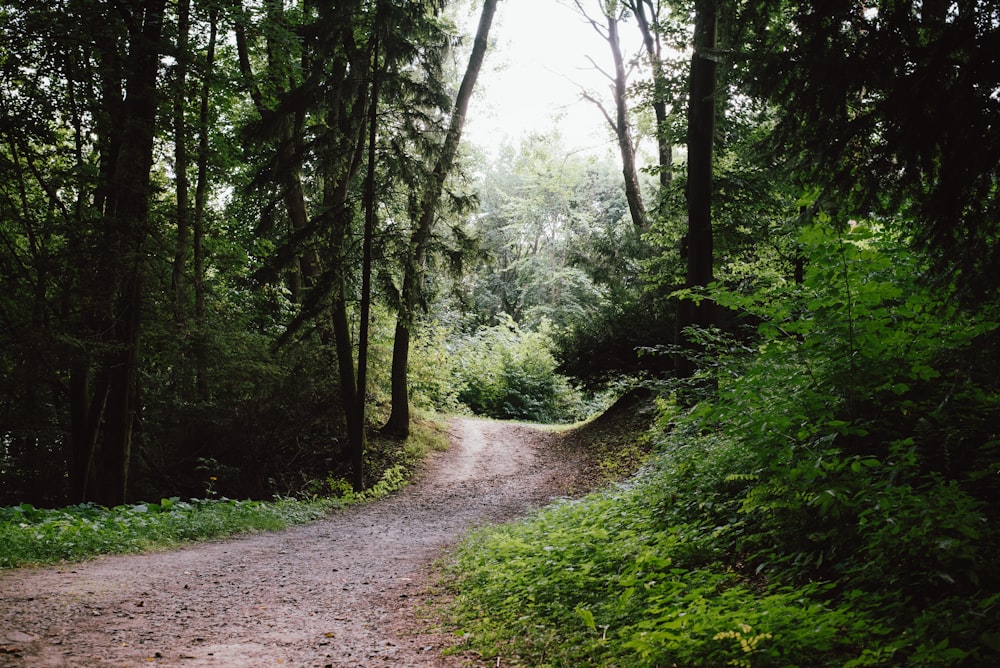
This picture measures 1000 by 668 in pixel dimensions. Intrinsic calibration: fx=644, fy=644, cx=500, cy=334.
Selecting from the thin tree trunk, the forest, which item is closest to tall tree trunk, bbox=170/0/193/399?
the forest

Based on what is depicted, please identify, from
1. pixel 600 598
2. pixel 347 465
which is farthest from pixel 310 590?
pixel 347 465

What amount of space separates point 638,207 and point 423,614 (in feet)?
49.2

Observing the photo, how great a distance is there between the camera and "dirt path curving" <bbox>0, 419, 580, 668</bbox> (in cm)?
434

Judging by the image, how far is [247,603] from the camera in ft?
19.0

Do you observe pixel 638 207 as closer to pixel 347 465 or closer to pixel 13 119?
pixel 347 465

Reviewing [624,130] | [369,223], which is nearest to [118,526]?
[369,223]

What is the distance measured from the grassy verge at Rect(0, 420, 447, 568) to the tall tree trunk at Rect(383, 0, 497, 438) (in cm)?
363

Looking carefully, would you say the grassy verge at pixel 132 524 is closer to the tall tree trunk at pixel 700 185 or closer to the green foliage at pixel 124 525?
the green foliage at pixel 124 525

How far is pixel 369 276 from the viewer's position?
1304cm

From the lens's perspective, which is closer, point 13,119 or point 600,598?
point 600,598

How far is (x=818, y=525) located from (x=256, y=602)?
4745 mm

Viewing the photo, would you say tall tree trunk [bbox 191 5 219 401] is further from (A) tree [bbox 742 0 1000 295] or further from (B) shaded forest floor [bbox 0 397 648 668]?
(A) tree [bbox 742 0 1000 295]

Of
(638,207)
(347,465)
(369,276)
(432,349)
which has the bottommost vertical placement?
(347,465)

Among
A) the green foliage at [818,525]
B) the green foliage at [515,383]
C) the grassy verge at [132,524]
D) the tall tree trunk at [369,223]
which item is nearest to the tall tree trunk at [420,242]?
the tall tree trunk at [369,223]
